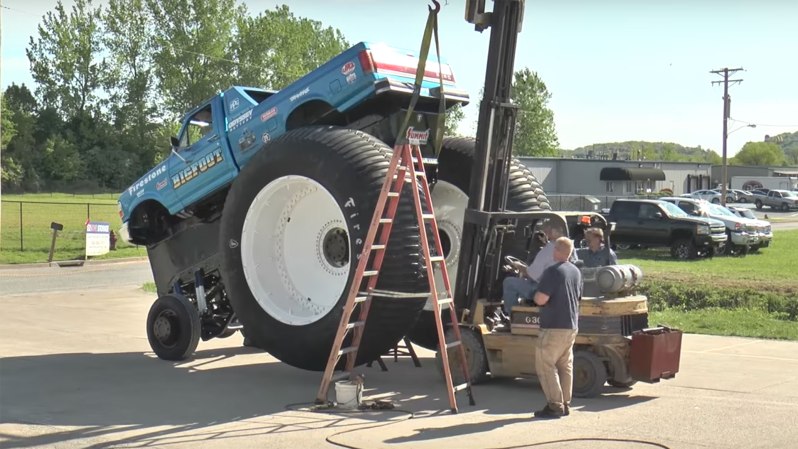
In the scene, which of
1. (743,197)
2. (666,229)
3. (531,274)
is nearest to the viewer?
(531,274)

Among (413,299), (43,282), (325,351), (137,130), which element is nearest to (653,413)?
(413,299)

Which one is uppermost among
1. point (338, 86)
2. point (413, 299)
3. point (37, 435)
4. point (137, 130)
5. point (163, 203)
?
point (137, 130)

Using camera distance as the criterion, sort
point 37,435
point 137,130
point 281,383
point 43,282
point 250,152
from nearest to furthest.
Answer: point 37,435 < point 281,383 < point 250,152 < point 43,282 < point 137,130

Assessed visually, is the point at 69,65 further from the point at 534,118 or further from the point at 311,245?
the point at 311,245

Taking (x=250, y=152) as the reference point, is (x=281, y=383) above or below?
below

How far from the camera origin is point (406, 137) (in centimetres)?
904

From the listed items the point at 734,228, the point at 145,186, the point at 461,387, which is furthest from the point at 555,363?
the point at 734,228

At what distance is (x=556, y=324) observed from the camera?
28.2ft

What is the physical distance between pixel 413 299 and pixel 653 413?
2.44 metres

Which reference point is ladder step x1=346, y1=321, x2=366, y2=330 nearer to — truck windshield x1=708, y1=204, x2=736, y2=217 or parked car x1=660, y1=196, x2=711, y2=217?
parked car x1=660, y1=196, x2=711, y2=217

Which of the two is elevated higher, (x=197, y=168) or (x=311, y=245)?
(x=197, y=168)

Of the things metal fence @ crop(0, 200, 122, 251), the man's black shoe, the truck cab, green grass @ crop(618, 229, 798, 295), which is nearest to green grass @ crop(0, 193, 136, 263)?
metal fence @ crop(0, 200, 122, 251)

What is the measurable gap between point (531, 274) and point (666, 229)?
69.2ft

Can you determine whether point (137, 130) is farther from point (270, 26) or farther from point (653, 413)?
point (653, 413)
